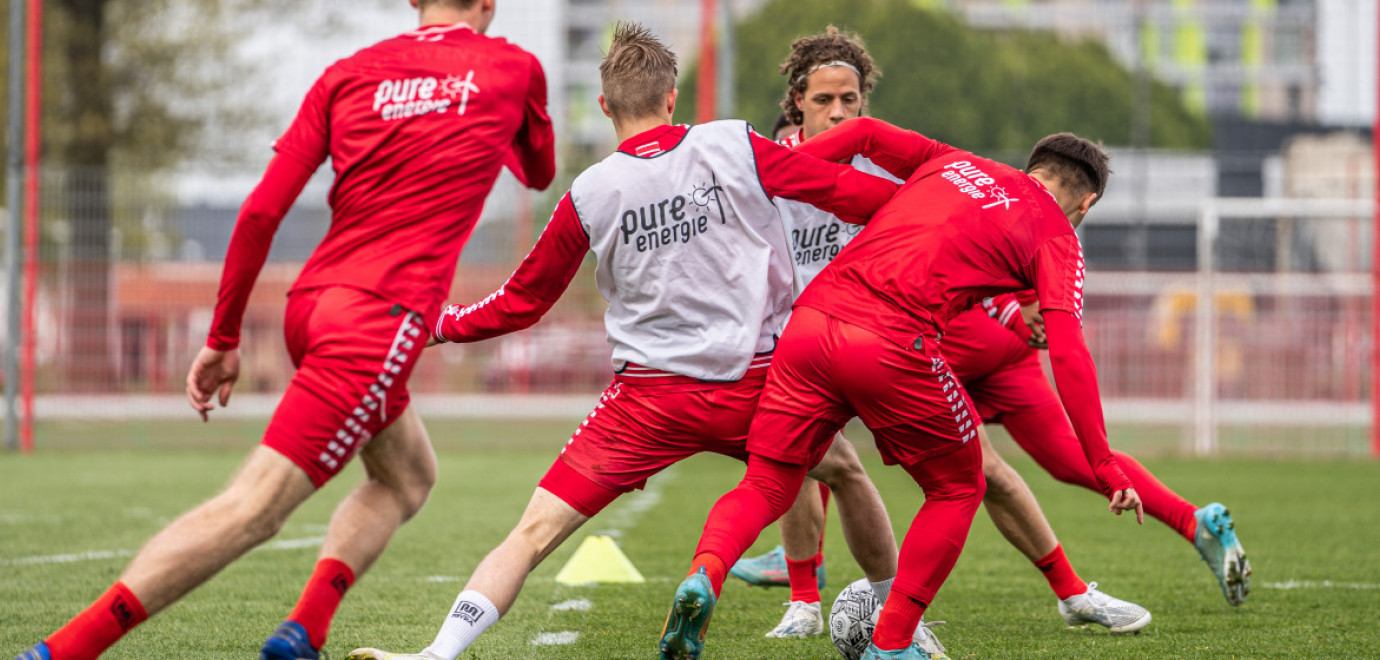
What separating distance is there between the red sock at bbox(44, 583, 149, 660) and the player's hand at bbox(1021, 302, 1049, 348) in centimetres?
299

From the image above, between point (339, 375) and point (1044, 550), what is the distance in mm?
2693

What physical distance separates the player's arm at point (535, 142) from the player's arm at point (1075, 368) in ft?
4.49

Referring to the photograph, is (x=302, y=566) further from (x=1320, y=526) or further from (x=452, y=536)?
(x=1320, y=526)

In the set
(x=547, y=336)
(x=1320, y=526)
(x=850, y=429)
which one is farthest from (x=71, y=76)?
(x=1320, y=526)

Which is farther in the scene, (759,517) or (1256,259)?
(1256,259)

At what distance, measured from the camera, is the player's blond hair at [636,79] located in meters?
3.77

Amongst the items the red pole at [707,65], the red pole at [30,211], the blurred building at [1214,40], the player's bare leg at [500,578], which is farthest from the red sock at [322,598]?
the blurred building at [1214,40]

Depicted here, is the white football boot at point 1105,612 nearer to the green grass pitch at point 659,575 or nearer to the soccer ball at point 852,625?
the green grass pitch at point 659,575

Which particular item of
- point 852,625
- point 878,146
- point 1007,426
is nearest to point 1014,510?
point 1007,426

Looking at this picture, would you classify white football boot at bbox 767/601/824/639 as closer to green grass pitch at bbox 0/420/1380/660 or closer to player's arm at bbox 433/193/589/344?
green grass pitch at bbox 0/420/1380/660

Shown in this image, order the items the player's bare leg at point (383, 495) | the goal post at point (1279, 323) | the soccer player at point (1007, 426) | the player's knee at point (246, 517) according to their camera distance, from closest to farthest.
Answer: the player's knee at point (246, 517), the player's bare leg at point (383, 495), the soccer player at point (1007, 426), the goal post at point (1279, 323)

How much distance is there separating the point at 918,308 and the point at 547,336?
1095cm

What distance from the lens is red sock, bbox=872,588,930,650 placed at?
12.7 ft

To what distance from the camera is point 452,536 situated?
746 centimetres
